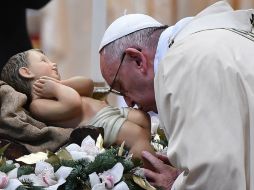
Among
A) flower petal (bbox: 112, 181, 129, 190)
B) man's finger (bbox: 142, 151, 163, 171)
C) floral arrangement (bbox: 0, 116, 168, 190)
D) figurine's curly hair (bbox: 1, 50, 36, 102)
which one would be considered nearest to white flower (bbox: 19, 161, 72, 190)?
floral arrangement (bbox: 0, 116, 168, 190)

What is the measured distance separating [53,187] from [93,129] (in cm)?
22

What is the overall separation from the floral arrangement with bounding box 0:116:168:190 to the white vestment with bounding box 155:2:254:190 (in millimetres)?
115

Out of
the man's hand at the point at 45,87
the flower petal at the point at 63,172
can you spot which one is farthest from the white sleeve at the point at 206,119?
the man's hand at the point at 45,87

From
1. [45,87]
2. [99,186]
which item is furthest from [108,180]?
[45,87]

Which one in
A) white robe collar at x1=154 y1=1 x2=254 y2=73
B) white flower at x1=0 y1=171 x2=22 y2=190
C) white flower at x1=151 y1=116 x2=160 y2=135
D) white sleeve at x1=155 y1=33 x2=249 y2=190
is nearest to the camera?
white sleeve at x1=155 y1=33 x2=249 y2=190

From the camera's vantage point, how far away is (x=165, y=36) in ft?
4.60

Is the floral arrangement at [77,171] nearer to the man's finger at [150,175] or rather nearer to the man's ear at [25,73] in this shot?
the man's finger at [150,175]

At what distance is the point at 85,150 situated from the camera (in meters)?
1.26

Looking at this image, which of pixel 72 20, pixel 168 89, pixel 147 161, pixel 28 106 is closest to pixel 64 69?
pixel 72 20

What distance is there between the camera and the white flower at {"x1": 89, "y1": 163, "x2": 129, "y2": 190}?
1.16 metres

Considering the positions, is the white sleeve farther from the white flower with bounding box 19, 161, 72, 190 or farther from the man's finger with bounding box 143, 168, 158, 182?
the white flower with bounding box 19, 161, 72, 190

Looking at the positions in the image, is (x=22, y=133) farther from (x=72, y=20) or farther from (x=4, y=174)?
(x=72, y=20)

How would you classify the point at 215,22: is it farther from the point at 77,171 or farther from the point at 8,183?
the point at 8,183

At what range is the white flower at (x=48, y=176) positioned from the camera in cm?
117
